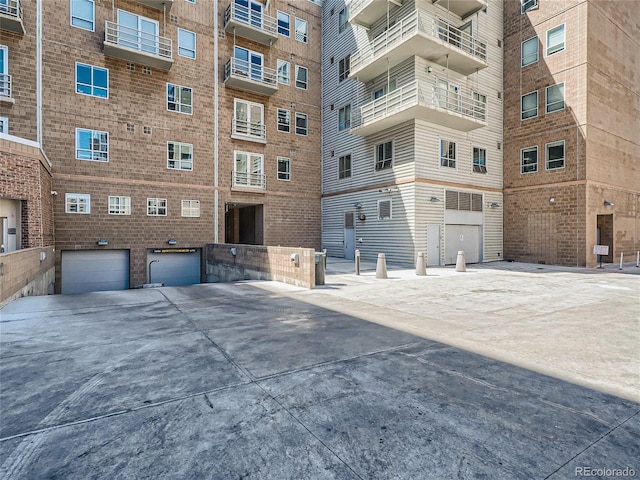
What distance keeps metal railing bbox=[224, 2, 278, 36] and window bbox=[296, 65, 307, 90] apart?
274 centimetres

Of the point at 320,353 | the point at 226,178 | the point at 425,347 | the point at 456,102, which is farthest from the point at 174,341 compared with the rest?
the point at 456,102

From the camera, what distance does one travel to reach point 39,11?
52.6 feet

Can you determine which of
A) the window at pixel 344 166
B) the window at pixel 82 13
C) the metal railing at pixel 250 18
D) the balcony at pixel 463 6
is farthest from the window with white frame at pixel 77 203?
the balcony at pixel 463 6

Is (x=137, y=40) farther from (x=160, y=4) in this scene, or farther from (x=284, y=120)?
(x=284, y=120)

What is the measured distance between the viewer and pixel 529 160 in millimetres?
20156

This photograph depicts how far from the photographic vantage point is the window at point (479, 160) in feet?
66.0

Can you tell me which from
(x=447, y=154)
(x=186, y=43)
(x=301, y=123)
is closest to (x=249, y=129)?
(x=301, y=123)

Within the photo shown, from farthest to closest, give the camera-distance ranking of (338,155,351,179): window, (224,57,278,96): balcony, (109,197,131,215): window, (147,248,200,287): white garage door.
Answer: (338,155,351,179): window, (224,57,278,96): balcony, (147,248,200,287): white garage door, (109,197,131,215): window

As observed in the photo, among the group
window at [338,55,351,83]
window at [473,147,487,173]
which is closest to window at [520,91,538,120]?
window at [473,147,487,173]

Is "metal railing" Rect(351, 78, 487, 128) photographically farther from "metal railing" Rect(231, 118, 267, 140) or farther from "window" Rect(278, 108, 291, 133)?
"metal railing" Rect(231, 118, 267, 140)

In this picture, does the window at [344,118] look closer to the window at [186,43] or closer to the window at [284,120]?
the window at [284,120]

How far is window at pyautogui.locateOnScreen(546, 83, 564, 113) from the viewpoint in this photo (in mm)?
18734

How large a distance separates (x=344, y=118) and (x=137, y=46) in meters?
12.6

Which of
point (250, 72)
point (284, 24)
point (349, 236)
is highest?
point (284, 24)
